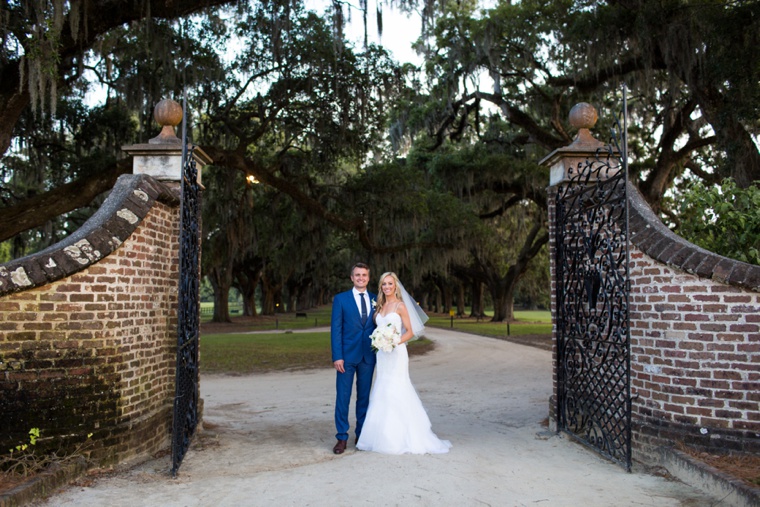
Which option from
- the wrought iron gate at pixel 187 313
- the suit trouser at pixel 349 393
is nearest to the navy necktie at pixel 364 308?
the suit trouser at pixel 349 393

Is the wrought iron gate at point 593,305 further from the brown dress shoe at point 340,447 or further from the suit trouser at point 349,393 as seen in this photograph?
the brown dress shoe at point 340,447

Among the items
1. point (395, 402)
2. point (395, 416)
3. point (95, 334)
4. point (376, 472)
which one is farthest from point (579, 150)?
point (95, 334)

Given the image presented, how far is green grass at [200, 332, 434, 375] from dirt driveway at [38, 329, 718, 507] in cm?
503

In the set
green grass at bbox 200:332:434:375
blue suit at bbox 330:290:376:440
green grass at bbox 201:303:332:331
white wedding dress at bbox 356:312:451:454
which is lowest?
green grass at bbox 201:303:332:331

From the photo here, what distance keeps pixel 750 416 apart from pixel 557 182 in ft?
9.37

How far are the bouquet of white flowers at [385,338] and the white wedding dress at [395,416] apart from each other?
12 cm

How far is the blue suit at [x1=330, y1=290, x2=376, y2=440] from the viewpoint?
18.6ft

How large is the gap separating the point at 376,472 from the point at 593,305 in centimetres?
252

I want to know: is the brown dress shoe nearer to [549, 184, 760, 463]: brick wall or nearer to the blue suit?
the blue suit

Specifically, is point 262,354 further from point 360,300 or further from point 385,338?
point 385,338

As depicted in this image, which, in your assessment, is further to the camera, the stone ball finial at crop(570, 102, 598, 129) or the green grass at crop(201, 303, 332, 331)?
the green grass at crop(201, 303, 332, 331)

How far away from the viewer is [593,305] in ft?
18.0

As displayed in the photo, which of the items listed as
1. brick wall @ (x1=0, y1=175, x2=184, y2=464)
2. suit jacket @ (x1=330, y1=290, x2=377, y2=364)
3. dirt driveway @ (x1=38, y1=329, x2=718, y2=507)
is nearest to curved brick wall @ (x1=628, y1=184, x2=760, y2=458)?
dirt driveway @ (x1=38, y1=329, x2=718, y2=507)

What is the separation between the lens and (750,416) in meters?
4.40
